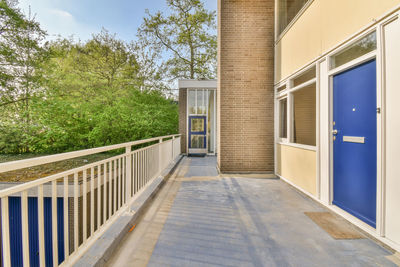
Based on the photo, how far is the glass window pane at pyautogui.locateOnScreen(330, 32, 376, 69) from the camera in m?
2.30

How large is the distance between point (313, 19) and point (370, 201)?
288 centimetres

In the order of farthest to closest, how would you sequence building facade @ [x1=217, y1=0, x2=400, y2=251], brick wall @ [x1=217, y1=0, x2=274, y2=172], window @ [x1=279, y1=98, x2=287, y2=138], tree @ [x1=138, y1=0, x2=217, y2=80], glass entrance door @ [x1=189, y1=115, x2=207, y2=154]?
tree @ [x1=138, y1=0, x2=217, y2=80], glass entrance door @ [x1=189, y1=115, x2=207, y2=154], brick wall @ [x1=217, y1=0, x2=274, y2=172], window @ [x1=279, y1=98, x2=287, y2=138], building facade @ [x1=217, y1=0, x2=400, y2=251]

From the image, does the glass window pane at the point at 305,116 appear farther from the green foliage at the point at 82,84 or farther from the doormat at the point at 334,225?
the green foliage at the point at 82,84

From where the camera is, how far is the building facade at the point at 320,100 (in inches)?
81.5

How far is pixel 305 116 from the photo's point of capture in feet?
12.5

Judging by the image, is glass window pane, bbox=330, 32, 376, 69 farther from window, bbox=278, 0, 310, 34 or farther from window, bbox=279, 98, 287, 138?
window, bbox=279, 98, 287, 138

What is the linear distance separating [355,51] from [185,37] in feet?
45.4

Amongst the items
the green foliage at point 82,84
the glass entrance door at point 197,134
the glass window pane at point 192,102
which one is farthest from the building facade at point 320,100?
the green foliage at point 82,84

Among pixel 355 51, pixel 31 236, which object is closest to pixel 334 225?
pixel 355 51

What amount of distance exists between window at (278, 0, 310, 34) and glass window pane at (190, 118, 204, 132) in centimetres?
522

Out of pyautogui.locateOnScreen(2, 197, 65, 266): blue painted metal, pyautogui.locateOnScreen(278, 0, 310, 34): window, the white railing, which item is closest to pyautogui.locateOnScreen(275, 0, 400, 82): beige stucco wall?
pyautogui.locateOnScreen(278, 0, 310, 34): window

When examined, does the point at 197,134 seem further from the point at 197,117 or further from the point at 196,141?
the point at 197,117

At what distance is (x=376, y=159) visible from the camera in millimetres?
2174

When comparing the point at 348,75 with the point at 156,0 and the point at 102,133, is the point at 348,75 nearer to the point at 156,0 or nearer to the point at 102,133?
the point at 102,133
